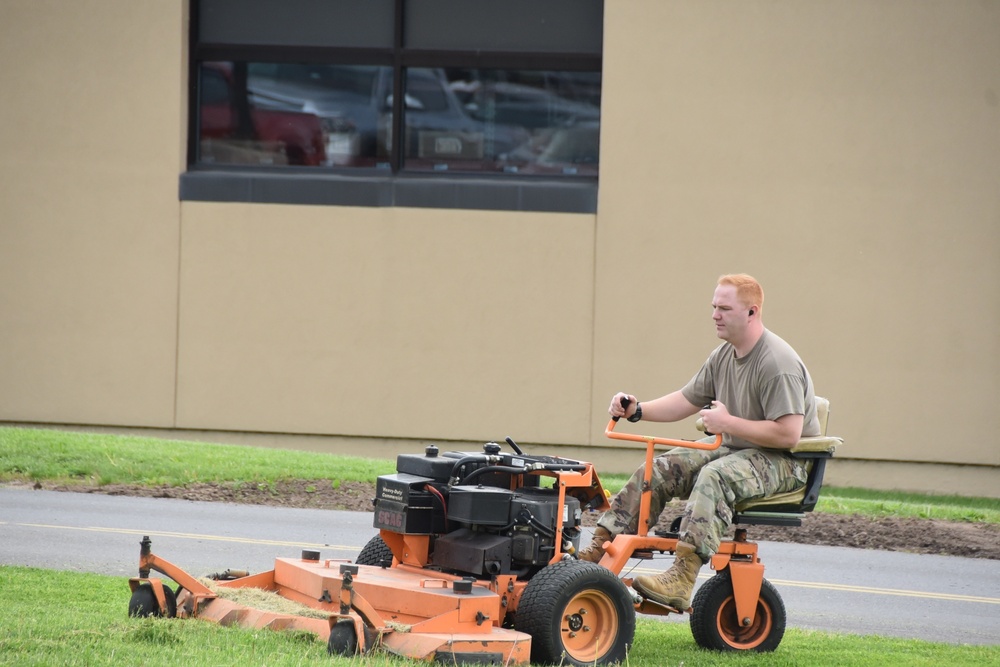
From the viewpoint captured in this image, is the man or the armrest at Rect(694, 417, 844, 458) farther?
the armrest at Rect(694, 417, 844, 458)

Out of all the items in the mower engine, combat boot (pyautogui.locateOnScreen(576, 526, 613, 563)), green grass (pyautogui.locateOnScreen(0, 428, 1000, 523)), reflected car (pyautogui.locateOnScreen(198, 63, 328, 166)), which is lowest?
green grass (pyautogui.locateOnScreen(0, 428, 1000, 523))

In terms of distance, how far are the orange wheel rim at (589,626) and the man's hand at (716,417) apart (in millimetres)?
1030

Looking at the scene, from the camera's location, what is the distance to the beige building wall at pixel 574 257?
15.8 m

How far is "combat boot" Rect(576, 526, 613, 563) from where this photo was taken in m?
6.48

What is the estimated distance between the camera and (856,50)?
15750mm

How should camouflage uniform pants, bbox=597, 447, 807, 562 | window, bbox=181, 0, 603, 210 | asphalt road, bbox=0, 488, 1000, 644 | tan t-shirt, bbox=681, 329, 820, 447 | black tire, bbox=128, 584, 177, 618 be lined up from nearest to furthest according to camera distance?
black tire, bbox=128, 584, 177, 618 → camouflage uniform pants, bbox=597, 447, 807, 562 → tan t-shirt, bbox=681, 329, 820, 447 → asphalt road, bbox=0, 488, 1000, 644 → window, bbox=181, 0, 603, 210

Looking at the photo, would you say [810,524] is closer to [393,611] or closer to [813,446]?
[813,446]

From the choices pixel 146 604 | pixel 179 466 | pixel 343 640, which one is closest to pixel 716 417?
pixel 343 640

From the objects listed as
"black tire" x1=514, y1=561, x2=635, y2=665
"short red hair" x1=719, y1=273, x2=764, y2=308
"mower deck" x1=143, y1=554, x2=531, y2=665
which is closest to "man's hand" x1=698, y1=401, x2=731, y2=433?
"short red hair" x1=719, y1=273, x2=764, y2=308

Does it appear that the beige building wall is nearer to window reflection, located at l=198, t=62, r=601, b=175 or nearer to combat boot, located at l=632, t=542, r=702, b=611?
window reflection, located at l=198, t=62, r=601, b=175

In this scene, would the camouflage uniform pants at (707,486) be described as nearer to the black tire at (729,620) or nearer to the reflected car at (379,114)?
the black tire at (729,620)

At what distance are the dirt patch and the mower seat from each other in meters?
5.04

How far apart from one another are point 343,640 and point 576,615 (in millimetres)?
1207

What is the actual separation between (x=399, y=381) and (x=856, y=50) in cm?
701
